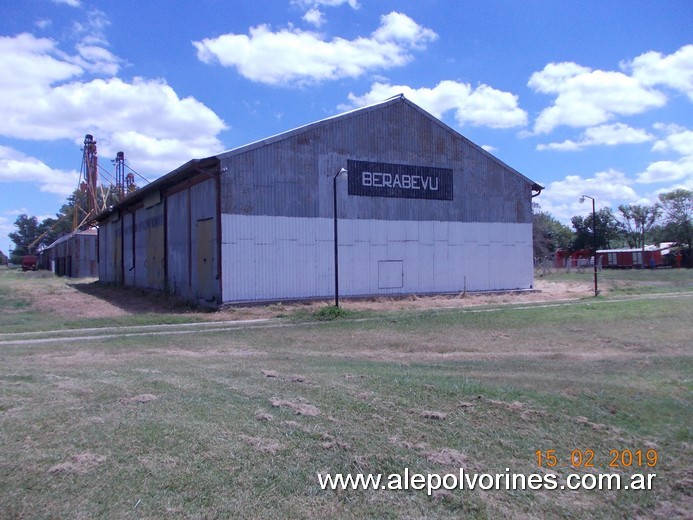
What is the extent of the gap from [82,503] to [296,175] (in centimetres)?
2121

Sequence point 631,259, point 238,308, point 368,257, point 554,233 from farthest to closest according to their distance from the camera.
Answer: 1. point 554,233
2. point 631,259
3. point 368,257
4. point 238,308

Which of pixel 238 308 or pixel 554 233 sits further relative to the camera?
pixel 554 233

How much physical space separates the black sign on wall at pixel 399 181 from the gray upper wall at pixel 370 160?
0.91 feet

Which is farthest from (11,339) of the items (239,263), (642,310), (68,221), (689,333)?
(68,221)

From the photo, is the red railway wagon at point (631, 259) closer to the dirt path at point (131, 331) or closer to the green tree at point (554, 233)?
the green tree at point (554, 233)

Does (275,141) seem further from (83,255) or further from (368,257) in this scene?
(83,255)

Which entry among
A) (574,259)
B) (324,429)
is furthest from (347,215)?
(574,259)

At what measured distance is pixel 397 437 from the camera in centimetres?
610

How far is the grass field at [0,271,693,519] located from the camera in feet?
15.7

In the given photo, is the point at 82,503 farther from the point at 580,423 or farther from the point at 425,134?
the point at 425,134

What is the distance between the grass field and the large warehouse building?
1180cm

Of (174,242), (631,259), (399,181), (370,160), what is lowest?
(631,259)

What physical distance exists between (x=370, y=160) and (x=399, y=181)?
73.8 inches

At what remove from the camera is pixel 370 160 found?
2716 cm
